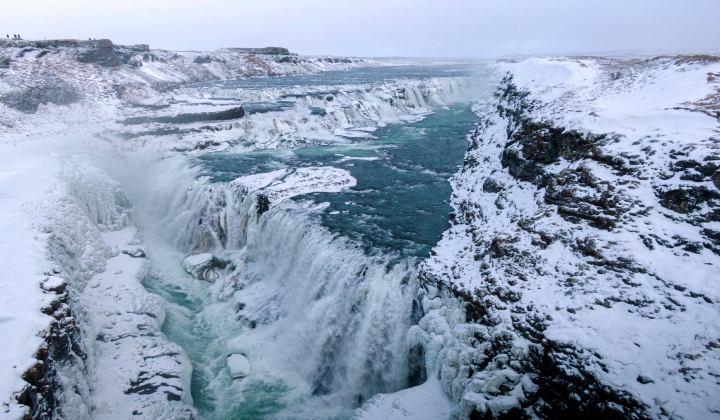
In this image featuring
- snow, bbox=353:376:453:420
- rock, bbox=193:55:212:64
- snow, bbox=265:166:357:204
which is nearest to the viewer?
snow, bbox=353:376:453:420

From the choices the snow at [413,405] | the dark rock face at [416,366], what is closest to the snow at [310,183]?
the dark rock face at [416,366]

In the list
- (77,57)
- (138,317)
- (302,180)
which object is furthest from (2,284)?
(77,57)

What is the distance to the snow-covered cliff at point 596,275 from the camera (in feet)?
13.6

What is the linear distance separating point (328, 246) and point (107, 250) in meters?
7.15

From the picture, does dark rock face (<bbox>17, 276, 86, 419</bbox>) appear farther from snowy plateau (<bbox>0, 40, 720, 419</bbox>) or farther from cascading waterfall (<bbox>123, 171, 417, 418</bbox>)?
cascading waterfall (<bbox>123, 171, 417, 418</bbox>)

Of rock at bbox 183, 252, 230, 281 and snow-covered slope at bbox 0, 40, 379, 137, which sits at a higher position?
snow-covered slope at bbox 0, 40, 379, 137

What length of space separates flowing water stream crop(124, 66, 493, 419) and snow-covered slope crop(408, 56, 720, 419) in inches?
48.7

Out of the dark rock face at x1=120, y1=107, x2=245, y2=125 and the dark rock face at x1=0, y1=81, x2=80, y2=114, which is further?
the dark rock face at x1=0, y1=81, x2=80, y2=114

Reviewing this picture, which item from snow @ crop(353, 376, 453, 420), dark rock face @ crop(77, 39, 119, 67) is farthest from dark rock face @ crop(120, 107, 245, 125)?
snow @ crop(353, 376, 453, 420)

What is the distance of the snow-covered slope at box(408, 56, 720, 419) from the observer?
416 centimetres

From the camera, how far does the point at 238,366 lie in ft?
26.5

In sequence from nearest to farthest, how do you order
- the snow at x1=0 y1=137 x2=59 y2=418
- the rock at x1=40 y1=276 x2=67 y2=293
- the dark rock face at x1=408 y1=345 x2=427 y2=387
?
the snow at x1=0 y1=137 x2=59 y2=418 → the rock at x1=40 y1=276 x2=67 y2=293 → the dark rock face at x1=408 y1=345 x2=427 y2=387

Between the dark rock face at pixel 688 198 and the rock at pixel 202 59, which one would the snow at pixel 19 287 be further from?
the rock at pixel 202 59

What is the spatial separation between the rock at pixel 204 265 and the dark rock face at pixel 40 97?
20320 millimetres
